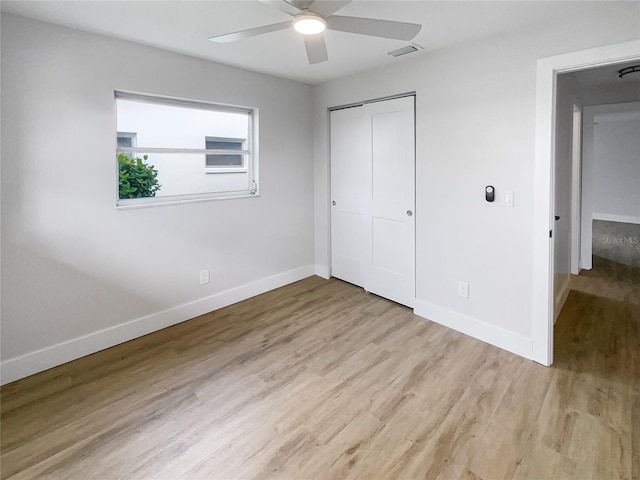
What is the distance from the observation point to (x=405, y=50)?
299cm

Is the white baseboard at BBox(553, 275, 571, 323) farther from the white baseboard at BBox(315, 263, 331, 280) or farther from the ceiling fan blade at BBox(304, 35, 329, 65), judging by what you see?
the ceiling fan blade at BBox(304, 35, 329, 65)

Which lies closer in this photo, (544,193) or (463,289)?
(544,193)

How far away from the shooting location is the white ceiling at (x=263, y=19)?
7.09 feet

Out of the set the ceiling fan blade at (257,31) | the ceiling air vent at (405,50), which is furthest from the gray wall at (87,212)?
the ceiling air vent at (405,50)

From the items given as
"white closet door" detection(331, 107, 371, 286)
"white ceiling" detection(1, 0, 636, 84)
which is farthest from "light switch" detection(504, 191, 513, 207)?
"white closet door" detection(331, 107, 371, 286)

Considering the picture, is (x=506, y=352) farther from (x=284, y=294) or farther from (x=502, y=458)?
(x=284, y=294)

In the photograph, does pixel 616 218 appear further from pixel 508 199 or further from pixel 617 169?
pixel 508 199

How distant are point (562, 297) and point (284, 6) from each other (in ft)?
Result: 12.5

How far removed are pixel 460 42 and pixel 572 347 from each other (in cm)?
259

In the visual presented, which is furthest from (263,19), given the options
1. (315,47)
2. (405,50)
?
(405,50)

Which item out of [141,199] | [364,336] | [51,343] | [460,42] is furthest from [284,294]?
[460,42]

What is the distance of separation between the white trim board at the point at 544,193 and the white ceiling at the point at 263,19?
28cm

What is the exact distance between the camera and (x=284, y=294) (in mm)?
4043

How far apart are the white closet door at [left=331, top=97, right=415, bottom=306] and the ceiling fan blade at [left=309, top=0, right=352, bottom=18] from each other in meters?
1.86
